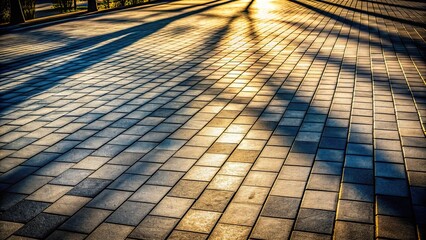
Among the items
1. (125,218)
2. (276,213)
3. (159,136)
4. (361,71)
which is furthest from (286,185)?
(361,71)

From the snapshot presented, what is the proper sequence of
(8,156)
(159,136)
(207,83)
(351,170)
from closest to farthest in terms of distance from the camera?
(351,170) < (8,156) < (159,136) < (207,83)

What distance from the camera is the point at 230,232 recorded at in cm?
256

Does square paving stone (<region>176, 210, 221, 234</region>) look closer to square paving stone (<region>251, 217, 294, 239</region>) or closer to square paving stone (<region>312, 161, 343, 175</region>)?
square paving stone (<region>251, 217, 294, 239</region>)

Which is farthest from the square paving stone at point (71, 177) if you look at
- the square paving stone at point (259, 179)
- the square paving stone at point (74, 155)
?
the square paving stone at point (259, 179)

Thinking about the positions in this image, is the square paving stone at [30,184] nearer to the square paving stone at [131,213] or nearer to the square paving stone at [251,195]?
the square paving stone at [131,213]

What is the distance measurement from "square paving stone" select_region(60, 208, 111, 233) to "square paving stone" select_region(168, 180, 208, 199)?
1.87 ft

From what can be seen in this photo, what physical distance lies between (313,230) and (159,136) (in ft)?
7.08

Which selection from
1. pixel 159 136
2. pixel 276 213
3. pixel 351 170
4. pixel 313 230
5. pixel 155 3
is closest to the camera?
pixel 313 230

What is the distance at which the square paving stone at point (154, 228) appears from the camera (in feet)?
8.41

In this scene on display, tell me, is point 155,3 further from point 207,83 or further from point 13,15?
point 207,83

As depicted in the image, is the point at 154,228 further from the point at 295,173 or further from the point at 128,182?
the point at 295,173

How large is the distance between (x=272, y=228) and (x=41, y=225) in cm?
173

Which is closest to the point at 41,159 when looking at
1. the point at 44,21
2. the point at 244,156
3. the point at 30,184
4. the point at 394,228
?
the point at 30,184

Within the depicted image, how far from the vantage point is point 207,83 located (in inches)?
235
